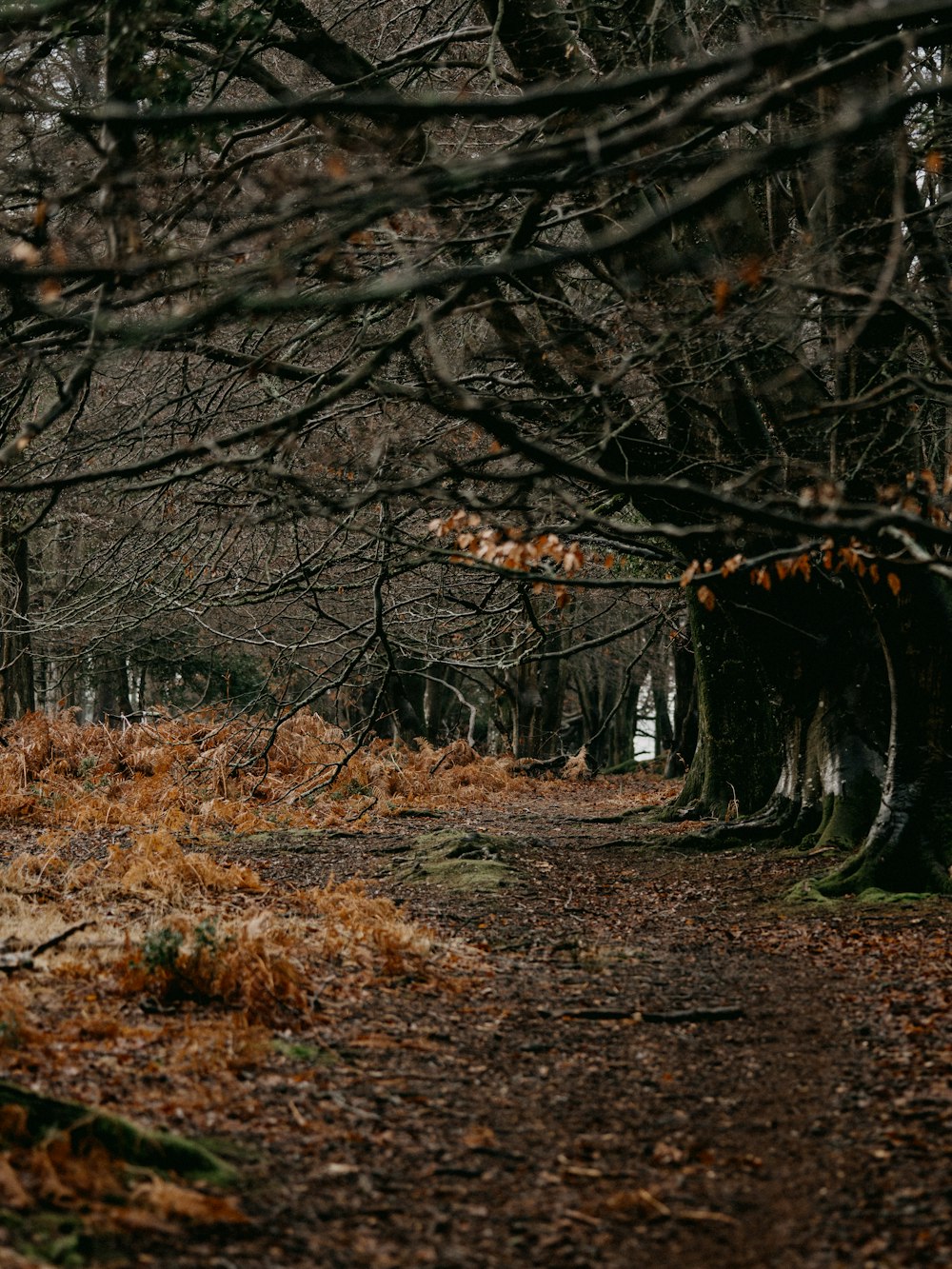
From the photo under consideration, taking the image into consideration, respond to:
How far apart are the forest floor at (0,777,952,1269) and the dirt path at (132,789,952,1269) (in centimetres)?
1

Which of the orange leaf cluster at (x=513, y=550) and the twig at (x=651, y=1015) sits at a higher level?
the orange leaf cluster at (x=513, y=550)

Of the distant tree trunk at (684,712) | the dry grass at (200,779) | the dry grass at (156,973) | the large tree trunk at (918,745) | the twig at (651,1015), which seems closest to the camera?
the dry grass at (156,973)

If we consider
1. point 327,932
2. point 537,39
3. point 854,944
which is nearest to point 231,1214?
point 327,932

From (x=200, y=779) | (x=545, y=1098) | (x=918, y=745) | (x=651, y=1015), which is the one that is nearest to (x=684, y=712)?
(x=200, y=779)

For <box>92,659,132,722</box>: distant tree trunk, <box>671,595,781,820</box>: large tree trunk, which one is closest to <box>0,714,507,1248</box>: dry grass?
<box>671,595,781,820</box>: large tree trunk

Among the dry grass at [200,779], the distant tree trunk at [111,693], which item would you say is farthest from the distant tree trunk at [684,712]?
the distant tree trunk at [111,693]

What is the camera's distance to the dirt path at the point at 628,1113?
11.1ft

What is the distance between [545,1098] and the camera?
468 cm

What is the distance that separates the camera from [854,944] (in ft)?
24.6

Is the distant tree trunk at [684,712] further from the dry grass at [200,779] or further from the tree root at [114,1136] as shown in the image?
the tree root at [114,1136]

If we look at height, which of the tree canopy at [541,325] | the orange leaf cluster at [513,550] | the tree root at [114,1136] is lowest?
the tree root at [114,1136]

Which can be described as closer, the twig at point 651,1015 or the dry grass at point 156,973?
the dry grass at point 156,973

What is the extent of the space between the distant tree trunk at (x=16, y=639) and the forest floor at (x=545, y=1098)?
37.1ft

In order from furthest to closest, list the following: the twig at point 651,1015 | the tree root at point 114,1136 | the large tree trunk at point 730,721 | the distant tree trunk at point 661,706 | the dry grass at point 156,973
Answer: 1. the distant tree trunk at point 661,706
2. the large tree trunk at point 730,721
3. the twig at point 651,1015
4. the tree root at point 114,1136
5. the dry grass at point 156,973
